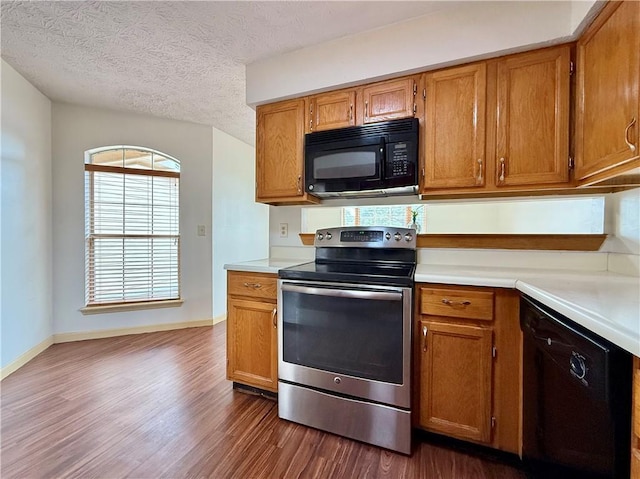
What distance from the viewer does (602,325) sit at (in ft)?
2.37

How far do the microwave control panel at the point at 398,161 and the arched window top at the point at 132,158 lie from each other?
2661 millimetres

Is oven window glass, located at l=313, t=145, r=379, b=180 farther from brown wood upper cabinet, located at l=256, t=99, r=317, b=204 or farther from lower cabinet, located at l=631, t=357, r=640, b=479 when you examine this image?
lower cabinet, located at l=631, t=357, r=640, b=479

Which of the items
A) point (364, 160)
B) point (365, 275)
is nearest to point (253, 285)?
point (365, 275)

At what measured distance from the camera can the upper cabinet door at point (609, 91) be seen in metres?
1.12

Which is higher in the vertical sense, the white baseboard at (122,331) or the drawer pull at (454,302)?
the drawer pull at (454,302)

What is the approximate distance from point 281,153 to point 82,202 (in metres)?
2.37

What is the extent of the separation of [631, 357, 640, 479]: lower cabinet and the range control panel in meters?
1.29

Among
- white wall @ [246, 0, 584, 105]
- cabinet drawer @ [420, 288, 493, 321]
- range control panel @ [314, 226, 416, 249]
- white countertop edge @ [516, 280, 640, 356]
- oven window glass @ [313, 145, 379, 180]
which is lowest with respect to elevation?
cabinet drawer @ [420, 288, 493, 321]

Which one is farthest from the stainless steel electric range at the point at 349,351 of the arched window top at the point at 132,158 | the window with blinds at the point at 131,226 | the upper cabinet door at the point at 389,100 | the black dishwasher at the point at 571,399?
the arched window top at the point at 132,158

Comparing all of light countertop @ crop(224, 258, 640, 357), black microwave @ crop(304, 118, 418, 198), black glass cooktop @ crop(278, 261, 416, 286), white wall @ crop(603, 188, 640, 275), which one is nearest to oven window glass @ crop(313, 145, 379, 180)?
black microwave @ crop(304, 118, 418, 198)

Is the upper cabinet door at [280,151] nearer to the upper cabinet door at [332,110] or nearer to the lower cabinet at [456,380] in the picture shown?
the upper cabinet door at [332,110]

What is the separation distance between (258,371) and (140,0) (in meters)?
2.28

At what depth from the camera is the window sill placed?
3129 mm

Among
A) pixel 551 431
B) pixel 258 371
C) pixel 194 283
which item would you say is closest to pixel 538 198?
pixel 551 431
